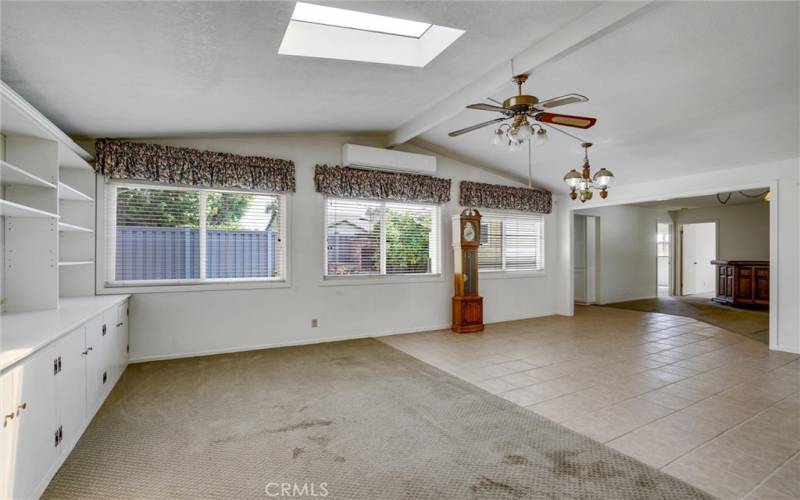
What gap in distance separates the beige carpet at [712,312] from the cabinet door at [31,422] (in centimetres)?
712

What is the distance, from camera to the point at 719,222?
9.24m

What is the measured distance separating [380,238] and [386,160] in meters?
1.07

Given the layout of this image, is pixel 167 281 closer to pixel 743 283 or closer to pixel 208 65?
pixel 208 65

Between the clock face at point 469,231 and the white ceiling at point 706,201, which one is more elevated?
the white ceiling at point 706,201

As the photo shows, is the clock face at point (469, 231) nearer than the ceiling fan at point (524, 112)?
No

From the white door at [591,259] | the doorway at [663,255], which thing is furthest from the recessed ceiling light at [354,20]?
the doorway at [663,255]

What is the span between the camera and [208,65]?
273 centimetres

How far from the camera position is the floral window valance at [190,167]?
3957 mm

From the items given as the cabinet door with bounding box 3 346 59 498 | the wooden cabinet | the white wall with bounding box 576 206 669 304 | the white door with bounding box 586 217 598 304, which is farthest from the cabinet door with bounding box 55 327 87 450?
the wooden cabinet

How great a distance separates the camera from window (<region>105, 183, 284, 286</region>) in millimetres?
4133

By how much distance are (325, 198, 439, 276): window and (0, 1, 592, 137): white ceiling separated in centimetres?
148

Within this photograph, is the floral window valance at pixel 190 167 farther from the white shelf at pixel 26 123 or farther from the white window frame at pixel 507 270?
Answer: the white window frame at pixel 507 270

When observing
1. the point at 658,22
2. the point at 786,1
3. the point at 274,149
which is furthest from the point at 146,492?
the point at 786,1

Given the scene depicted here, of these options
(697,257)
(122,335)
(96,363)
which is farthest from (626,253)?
(96,363)
